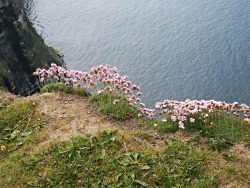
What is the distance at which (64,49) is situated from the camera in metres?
141

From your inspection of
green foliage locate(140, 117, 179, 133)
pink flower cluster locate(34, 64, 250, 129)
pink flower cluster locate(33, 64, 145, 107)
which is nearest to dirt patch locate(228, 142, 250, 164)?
pink flower cluster locate(34, 64, 250, 129)

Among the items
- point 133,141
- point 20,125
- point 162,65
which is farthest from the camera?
point 162,65

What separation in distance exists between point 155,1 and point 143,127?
153 m

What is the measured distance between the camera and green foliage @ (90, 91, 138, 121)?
13.3 meters

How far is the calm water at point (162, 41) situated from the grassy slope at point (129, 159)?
9332 centimetres

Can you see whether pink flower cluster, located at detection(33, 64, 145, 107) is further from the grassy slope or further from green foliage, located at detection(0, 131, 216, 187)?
green foliage, located at detection(0, 131, 216, 187)

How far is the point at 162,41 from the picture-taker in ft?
451

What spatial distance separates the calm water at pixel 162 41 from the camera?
4628 inches

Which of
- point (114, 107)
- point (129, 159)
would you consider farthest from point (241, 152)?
point (114, 107)

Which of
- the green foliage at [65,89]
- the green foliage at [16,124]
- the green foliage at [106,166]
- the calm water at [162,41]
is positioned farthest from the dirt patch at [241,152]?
the calm water at [162,41]

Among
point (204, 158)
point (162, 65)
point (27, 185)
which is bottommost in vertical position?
point (162, 65)

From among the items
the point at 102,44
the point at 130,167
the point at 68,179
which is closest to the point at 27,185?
the point at 68,179

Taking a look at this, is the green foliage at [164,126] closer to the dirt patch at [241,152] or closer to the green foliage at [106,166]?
the green foliage at [106,166]

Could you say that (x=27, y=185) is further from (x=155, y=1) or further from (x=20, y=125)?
(x=155, y=1)
